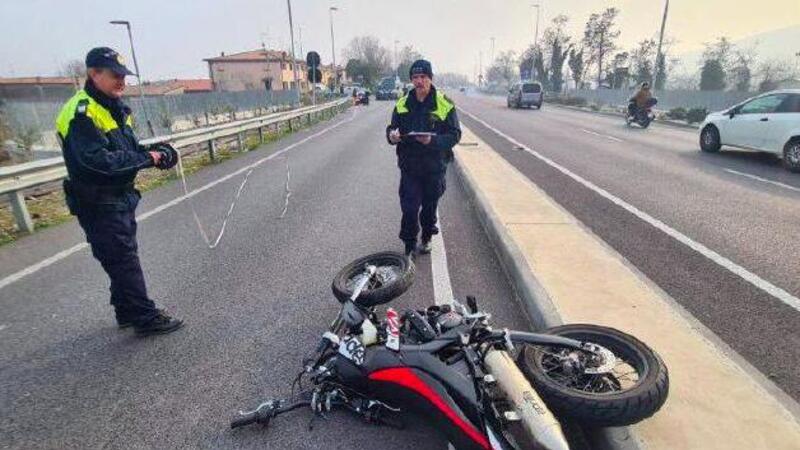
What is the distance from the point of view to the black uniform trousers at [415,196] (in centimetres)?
527

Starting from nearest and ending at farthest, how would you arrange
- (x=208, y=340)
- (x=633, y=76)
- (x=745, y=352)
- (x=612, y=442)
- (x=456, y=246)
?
(x=612, y=442), (x=745, y=352), (x=208, y=340), (x=456, y=246), (x=633, y=76)

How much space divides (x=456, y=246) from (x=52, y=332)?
13.0 feet

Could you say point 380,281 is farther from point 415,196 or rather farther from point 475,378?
point 475,378

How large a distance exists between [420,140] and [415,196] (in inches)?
25.7

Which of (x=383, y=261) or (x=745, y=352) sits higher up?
(x=383, y=261)

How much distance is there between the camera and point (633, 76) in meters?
48.1

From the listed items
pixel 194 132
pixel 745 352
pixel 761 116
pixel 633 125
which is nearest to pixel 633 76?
pixel 633 125

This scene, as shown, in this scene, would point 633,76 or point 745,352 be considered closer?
point 745,352

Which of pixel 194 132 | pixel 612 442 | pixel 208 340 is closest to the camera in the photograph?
pixel 612 442

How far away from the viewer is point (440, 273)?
4.91 m

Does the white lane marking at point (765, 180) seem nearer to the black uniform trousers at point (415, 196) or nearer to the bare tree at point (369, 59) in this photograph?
the black uniform trousers at point (415, 196)

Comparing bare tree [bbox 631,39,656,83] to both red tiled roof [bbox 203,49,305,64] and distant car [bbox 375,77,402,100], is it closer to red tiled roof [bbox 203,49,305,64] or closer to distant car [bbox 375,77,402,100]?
distant car [bbox 375,77,402,100]

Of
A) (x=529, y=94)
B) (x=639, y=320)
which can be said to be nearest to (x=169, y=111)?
(x=639, y=320)

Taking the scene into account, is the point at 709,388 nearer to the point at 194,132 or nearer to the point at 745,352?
the point at 745,352
